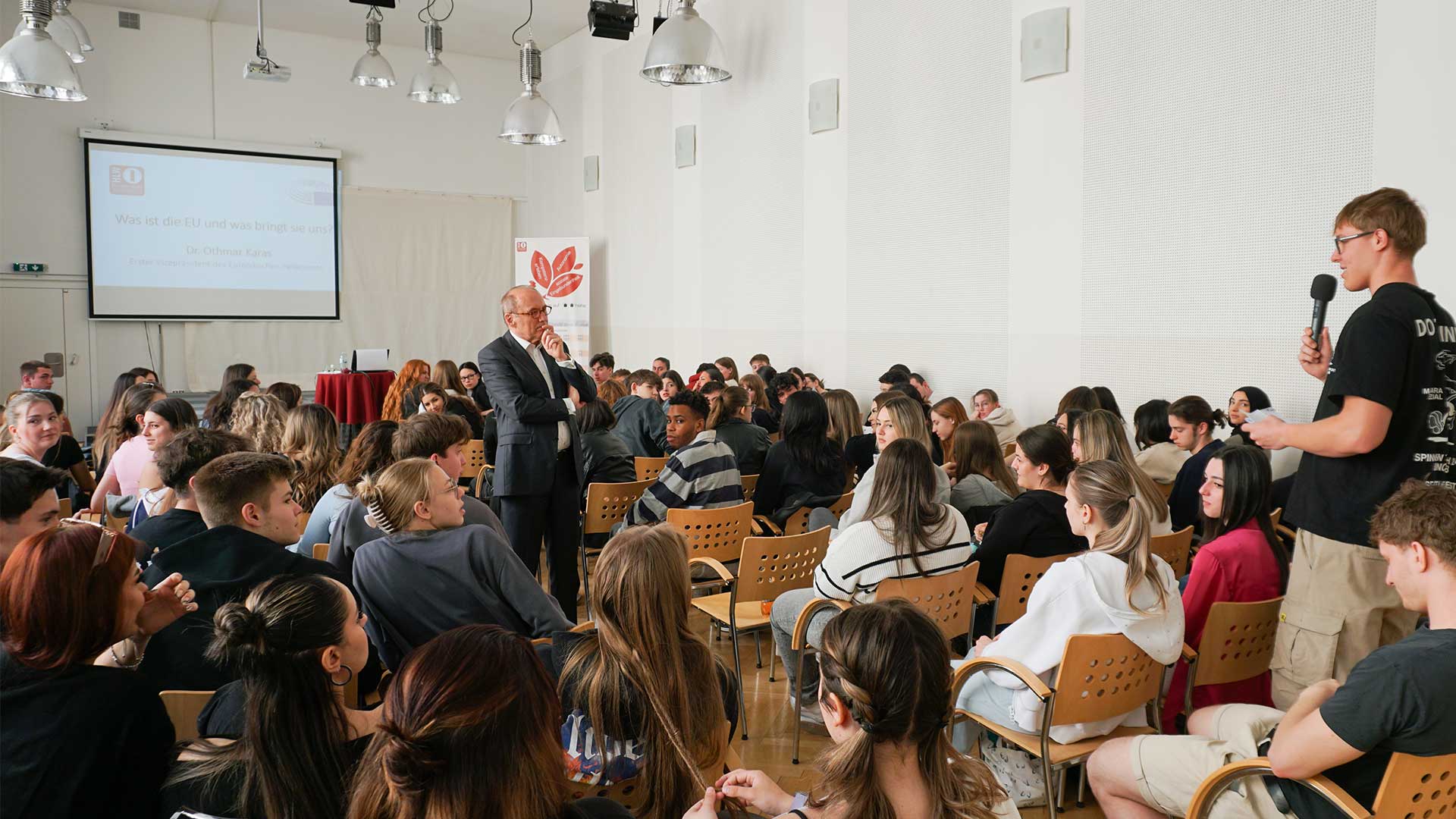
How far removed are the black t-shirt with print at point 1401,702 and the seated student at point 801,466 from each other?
2905mm

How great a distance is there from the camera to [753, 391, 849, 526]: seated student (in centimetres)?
461

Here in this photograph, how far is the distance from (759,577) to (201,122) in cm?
1090

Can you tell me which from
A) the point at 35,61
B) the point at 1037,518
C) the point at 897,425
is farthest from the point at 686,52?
the point at 1037,518

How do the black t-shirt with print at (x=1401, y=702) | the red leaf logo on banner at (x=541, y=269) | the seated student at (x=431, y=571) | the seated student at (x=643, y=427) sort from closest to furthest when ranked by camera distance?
the black t-shirt with print at (x=1401, y=702)
the seated student at (x=431, y=571)
the seated student at (x=643, y=427)
the red leaf logo on banner at (x=541, y=269)

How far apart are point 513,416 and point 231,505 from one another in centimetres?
180

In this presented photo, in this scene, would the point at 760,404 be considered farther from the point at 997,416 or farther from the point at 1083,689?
the point at 1083,689

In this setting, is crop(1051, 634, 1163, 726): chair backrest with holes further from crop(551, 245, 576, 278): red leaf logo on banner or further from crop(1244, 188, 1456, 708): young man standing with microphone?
crop(551, 245, 576, 278): red leaf logo on banner

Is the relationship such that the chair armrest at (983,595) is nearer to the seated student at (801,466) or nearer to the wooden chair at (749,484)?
the seated student at (801,466)

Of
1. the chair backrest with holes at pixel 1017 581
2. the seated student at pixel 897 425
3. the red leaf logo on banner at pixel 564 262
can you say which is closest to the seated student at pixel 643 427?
the seated student at pixel 897 425

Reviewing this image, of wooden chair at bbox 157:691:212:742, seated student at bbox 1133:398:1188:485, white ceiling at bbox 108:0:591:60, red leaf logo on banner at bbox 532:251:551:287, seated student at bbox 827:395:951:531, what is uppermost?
white ceiling at bbox 108:0:591:60

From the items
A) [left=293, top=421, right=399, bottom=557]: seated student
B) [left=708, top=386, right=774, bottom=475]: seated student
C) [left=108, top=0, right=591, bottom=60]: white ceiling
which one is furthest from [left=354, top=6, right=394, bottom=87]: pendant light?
[left=293, top=421, right=399, bottom=557]: seated student

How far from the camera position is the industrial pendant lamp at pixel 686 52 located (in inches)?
294

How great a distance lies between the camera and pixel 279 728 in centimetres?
152

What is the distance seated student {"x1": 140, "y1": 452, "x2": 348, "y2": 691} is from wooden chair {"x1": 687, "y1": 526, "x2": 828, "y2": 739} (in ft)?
4.62
